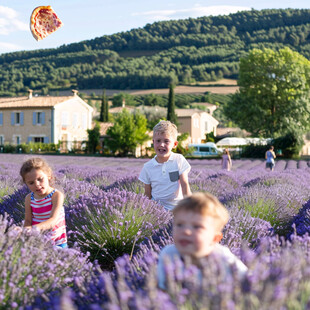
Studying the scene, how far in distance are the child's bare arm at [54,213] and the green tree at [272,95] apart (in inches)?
1448

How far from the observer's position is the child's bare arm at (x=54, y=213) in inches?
128

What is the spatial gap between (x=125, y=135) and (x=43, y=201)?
36.4 m

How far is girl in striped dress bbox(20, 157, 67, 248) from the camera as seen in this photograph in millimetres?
3385

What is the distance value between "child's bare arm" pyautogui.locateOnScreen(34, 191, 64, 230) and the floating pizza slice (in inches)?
144

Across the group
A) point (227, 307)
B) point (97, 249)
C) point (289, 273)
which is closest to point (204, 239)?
point (289, 273)

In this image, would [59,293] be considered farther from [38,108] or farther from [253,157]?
[38,108]

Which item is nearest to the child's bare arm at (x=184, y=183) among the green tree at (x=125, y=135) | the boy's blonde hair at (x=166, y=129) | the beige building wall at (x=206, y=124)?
the boy's blonde hair at (x=166, y=129)

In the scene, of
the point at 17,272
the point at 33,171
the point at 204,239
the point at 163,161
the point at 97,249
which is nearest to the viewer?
the point at 204,239

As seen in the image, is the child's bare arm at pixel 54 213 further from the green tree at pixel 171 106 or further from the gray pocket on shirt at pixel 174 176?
the green tree at pixel 171 106

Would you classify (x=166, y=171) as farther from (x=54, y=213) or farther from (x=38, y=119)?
(x=38, y=119)

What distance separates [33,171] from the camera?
134 inches

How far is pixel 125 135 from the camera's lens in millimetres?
39781

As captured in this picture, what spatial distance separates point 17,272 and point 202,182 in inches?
218

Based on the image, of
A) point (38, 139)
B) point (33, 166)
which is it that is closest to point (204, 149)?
point (38, 139)
